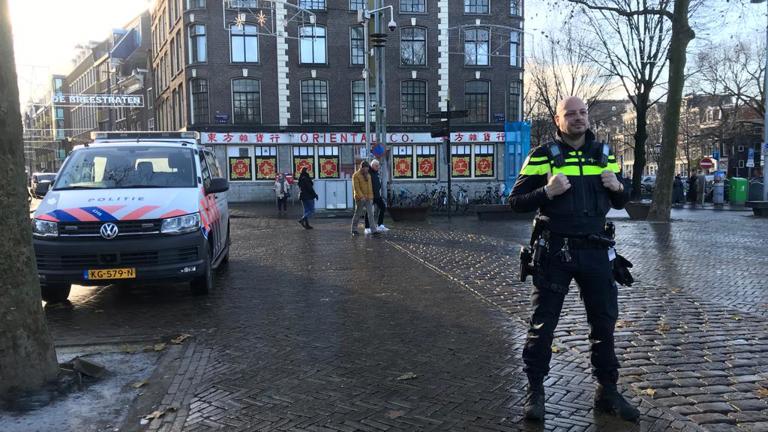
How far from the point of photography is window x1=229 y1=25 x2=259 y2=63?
34094 millimetres

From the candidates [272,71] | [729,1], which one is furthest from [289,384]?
[272,71]

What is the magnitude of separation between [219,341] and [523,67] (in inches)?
1389

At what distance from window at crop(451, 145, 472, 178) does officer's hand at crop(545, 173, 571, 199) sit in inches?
1304

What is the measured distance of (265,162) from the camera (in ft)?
113

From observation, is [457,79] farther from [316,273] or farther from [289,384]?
[289,384]

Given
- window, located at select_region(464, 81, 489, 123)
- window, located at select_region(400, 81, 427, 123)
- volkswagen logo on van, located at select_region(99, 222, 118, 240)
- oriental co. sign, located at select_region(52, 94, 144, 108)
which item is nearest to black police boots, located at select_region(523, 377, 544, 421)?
volkswagen logo on van, located at select_region(99, 222, 118, 240)

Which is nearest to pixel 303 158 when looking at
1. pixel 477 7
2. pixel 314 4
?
pixel 314 4

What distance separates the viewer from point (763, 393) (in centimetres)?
394

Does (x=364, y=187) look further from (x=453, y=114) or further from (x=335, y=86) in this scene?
(x=335, y=86)

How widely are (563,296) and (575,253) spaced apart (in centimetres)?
27

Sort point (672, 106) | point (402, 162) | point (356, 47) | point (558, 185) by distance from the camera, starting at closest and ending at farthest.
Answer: point (558, 185) < point (672, 106) < point (356, 47) < point (402, 162)

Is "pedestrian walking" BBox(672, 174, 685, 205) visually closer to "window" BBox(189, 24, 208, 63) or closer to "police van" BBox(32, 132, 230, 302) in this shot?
"window" BBox(189, 24, 208, 63)

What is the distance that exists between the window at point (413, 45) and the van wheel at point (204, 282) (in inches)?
1196

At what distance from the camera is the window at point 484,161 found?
36562mm
